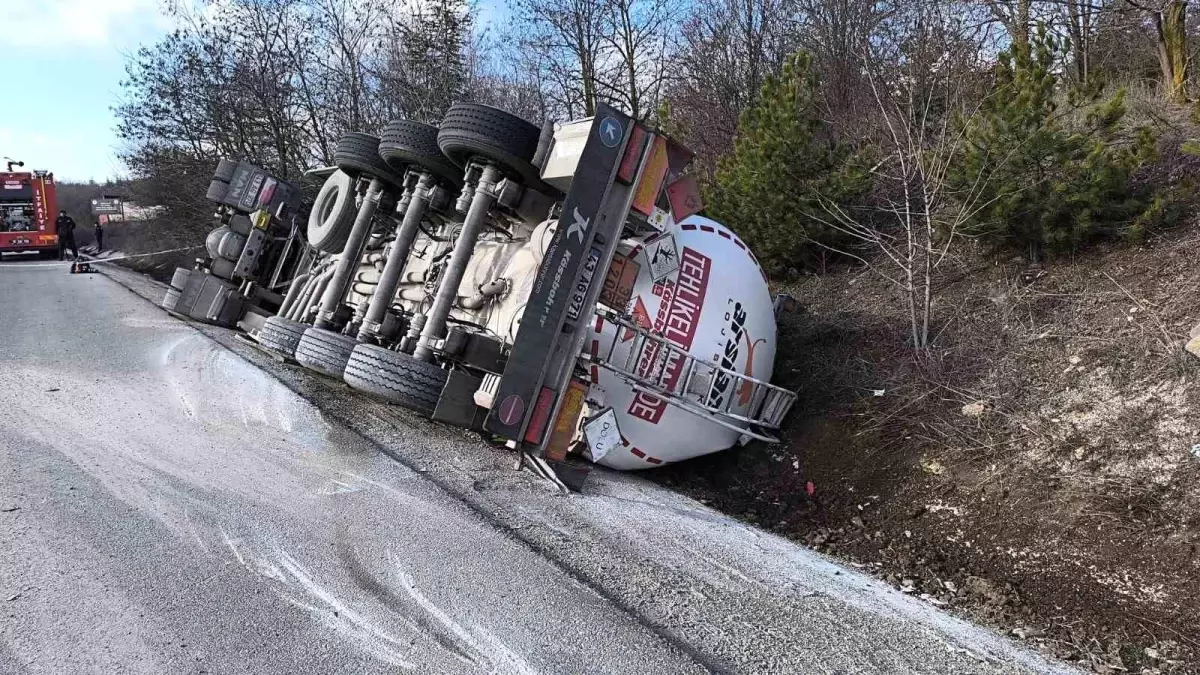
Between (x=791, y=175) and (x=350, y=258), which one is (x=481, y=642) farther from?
(x=791, y=175)

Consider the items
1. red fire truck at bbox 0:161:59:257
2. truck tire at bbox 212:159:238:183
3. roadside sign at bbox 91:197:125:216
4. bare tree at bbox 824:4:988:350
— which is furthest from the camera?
roadside sign at bbox 91:197:125:216

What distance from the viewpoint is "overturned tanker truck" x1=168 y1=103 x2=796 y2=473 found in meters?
4.37

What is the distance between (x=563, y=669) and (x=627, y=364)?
240 cm

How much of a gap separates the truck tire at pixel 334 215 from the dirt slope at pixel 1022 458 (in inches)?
164

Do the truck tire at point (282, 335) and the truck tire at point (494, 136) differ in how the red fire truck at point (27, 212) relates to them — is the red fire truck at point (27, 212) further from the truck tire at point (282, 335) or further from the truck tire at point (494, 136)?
the truck tire at point (494, 136)

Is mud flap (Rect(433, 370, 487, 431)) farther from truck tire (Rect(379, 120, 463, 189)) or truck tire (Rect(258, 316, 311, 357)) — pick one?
truck tire (Rect(258, 316, 311, 357))

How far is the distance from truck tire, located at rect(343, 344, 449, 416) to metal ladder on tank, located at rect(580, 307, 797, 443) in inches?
36.1

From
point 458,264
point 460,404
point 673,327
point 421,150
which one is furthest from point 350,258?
point 673,327

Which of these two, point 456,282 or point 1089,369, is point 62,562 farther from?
point 1089,369

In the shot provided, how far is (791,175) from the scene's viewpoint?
7.66 m

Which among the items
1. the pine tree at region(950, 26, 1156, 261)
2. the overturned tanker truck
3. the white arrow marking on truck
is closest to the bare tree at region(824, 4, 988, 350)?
the pine tree at region(950, 26, 1156, 261)

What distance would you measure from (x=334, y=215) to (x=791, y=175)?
4542 mm

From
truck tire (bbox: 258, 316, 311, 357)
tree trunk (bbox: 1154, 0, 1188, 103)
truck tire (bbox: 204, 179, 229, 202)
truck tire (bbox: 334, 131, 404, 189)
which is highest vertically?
tree trunk (bbox: 1154, 0, 1188, 103)

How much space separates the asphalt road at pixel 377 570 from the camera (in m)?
2.65
